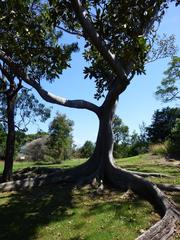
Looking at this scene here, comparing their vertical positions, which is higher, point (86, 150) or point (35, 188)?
point (86, 150)

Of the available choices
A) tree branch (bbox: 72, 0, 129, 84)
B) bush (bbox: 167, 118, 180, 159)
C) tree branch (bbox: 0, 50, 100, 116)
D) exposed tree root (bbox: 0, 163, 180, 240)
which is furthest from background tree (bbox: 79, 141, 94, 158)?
tree branch (bbox: 72, 0, 129, 84)

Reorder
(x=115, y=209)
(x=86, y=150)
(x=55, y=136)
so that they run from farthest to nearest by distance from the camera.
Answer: (x=86, y=150) < (x=55, y=136) < (x=115, y=209)

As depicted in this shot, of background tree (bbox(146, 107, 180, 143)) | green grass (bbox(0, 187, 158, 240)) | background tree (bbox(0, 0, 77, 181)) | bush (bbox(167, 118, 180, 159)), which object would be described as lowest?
green grass (bbox(0, 187, 158, 240))

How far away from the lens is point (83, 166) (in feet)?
43.3

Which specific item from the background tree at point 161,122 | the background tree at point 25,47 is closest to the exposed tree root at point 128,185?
the background tree at point 25,47

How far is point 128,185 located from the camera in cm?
1083

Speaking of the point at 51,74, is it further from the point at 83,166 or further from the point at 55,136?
the point at 55,136

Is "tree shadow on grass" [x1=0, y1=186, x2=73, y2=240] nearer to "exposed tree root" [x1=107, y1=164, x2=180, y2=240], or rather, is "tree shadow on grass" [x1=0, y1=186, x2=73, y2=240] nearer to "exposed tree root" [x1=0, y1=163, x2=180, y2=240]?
"exposed tree root" [x1=0, y1=163, x2=180, y2=240]

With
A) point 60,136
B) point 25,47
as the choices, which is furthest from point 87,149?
point 25,47

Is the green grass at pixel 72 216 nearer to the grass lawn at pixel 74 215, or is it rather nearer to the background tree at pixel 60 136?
the grass lawn at pixel 74 215

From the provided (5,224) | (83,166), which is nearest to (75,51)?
(83,166)

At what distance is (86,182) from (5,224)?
4.17m

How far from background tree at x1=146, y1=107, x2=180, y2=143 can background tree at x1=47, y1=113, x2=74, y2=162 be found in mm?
11197

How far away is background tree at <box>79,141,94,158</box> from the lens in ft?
143
